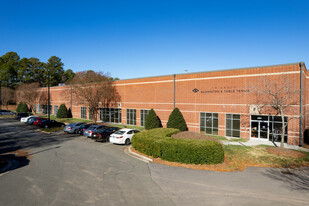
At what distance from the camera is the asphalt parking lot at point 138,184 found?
24.1 ft

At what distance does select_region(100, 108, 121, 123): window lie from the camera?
3390cm

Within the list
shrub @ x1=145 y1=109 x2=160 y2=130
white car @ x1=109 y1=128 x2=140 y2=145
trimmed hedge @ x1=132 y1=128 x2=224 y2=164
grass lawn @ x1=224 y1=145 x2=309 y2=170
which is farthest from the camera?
shrub @ x1=145 y1=109 x2=160 y2=130

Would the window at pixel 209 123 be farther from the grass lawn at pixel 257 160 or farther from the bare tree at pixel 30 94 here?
the bare tree at pixel 30 94

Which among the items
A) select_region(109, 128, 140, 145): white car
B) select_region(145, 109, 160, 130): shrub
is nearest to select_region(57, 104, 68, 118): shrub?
select_region(145, 109, 160, 130): shrub

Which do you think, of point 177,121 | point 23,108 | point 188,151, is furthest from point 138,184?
point 23,108

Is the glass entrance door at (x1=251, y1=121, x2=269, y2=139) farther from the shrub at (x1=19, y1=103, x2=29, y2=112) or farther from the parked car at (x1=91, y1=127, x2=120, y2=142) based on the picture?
the shrub at (x1=19, y1=103, x2=29, y2=112)

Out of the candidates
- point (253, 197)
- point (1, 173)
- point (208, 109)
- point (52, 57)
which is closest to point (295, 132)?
point (208, 109)

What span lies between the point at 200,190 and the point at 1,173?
428 inches

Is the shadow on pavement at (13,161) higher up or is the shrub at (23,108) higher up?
the shrub at (23,108)

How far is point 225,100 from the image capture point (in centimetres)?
2230

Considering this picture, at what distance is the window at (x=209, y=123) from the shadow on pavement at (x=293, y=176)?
38.8 feet

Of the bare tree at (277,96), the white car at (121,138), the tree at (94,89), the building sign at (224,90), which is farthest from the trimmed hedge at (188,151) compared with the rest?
the tree at (94,89)

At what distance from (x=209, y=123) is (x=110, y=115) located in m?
19.4

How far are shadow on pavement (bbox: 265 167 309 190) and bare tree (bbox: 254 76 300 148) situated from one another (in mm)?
7566
